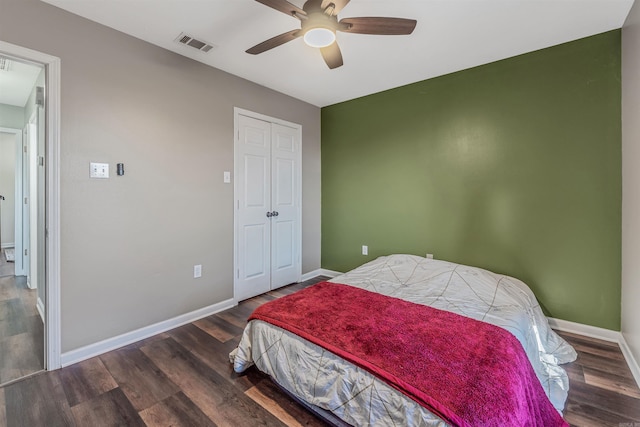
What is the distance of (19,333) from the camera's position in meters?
2.40

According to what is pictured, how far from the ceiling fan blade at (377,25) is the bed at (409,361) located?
1.79 metres

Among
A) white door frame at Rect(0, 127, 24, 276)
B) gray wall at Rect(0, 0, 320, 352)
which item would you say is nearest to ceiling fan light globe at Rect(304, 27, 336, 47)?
gray wall at Rect(0, 0, 320, 352)

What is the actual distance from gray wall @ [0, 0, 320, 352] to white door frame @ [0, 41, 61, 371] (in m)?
0.04

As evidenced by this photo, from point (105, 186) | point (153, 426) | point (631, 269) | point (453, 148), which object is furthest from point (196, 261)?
point (631, 269)

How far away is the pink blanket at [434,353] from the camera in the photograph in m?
1.08

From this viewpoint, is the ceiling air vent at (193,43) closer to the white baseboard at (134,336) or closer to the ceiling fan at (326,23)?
the ceiling fan at (326,23)

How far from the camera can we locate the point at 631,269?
1.96 metres

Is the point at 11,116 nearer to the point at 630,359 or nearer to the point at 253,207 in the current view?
the point at 253,207

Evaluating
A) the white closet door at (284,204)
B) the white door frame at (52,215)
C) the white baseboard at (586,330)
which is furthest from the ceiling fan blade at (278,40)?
the white baseboard at (586,330)

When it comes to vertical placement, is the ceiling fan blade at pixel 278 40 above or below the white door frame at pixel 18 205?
above

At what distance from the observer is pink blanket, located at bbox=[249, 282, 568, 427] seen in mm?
1078

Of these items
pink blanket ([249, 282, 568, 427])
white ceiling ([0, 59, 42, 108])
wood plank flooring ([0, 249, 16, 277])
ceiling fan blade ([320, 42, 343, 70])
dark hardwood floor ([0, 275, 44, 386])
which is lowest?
dark hardwood floor ([0, 275, 44, 386])

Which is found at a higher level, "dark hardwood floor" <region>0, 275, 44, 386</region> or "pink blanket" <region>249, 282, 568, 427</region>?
"pink blanket" <region>249, 282, 568, 427</region>

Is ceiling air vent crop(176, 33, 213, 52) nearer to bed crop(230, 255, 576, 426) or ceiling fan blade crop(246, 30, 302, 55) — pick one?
ceiling fan blade crop(246, 30, 302, 55)
